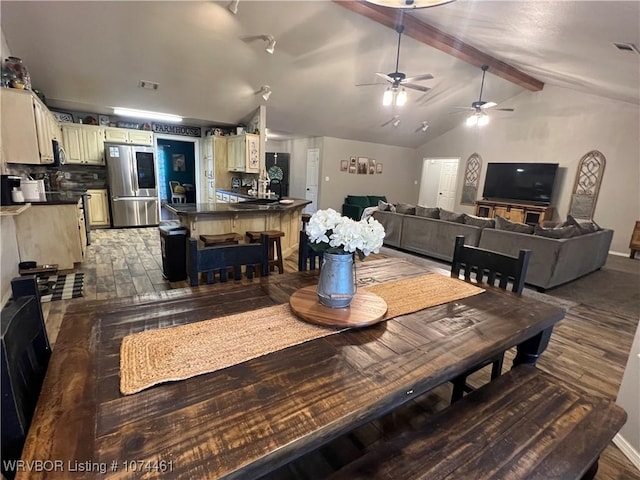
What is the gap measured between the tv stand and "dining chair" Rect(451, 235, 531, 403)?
633cm

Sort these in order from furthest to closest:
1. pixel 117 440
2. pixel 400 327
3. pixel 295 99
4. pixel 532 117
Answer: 1. pixel 532 117
2. pixel 295 99
3. pixel 400 327
4. pixel 117 440

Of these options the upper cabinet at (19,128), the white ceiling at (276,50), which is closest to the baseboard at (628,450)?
the white ceiling at (276,50)

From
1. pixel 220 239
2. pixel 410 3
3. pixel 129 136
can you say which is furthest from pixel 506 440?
pixel 129 136

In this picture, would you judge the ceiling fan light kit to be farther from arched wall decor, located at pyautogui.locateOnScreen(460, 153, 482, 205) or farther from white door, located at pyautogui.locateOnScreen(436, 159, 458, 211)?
white door, located at pyautogui.locateOnScreen(436, 159, 458, 211)

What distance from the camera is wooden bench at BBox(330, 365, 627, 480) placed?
95 cm

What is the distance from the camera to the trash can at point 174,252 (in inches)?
144

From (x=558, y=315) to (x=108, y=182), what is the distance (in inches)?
291

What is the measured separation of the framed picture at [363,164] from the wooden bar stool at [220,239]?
5.89m

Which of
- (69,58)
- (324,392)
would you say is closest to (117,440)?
(324,392)

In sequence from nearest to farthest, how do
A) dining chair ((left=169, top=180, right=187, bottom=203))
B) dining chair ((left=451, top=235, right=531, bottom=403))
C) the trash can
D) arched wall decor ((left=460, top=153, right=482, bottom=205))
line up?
dining chair ((left=451, top=235, right=531, bottom=403))
the trash can
arched wall decor ((left=460, top=153, right=482, bottom=205))
dining chair ((left=169, top=180, right=187, bottom=203))

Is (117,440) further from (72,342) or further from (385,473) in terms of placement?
(385,473)

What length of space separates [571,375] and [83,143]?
8.04 meters

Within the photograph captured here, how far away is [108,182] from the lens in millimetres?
6324

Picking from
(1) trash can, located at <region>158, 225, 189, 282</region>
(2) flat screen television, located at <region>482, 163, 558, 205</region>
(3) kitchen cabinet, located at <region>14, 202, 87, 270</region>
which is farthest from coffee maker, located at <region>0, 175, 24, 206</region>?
(2) flat screen television, located at <region>482, 163, 558, 205</region>
